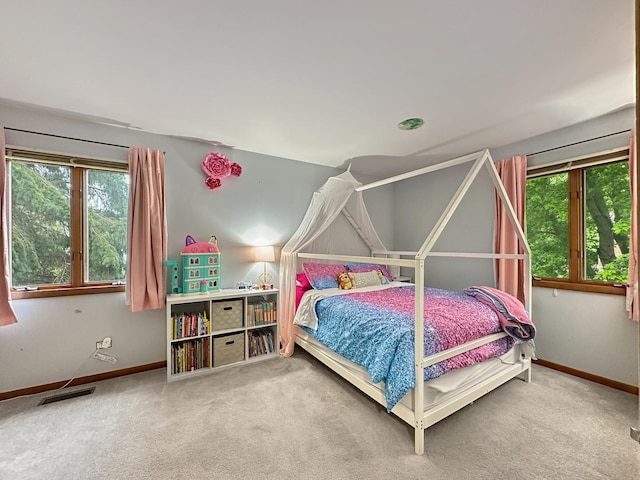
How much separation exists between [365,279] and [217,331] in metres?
1.85

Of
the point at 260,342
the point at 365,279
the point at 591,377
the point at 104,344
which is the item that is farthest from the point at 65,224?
the point at 591,377

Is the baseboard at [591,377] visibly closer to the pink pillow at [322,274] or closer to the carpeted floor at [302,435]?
the carpeted floor at [302,435]

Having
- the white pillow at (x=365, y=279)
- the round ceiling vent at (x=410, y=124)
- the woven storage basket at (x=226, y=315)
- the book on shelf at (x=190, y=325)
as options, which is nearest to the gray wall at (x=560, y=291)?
the white pillow at (x=365, y=279)

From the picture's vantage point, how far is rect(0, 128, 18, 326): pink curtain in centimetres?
222

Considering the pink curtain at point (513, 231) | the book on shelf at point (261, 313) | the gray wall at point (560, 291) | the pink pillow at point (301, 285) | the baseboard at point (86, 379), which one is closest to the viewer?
the baseboard at point (86, 379)

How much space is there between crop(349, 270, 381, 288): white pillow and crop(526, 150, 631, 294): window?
177cm

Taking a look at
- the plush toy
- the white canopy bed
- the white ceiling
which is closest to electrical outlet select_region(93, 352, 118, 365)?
the white canopy bed

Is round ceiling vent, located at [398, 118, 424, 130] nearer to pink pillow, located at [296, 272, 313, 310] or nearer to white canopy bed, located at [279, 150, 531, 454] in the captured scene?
white canopy bed, located at [279, 150, 531, 454]

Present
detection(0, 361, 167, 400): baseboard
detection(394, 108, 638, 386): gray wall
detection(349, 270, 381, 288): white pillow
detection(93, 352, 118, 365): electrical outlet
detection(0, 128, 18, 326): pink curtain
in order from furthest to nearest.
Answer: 1. detection(349, 270, 381, 288): white pillow
2. detection(93, 352, 118, 365): electrical outlet
3. detection(394, 108, 638, 386): gray wall
4. detection(0, 361, 167, 400): baseboard
5. detection(0, 128, 18, 326): pink curtain

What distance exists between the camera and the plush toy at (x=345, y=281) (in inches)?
130

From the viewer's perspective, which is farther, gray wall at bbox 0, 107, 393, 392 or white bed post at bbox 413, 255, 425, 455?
gray wall at bbox 0, 107, 393, 392

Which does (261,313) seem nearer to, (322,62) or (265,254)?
(265,254)

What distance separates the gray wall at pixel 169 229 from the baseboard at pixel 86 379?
0.12 feet

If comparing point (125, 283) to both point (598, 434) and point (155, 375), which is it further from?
point (598, 434)
